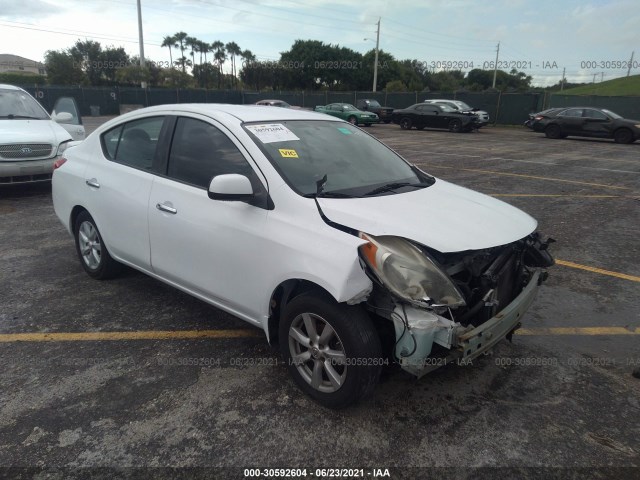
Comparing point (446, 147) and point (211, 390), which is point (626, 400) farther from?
point (446, 147)

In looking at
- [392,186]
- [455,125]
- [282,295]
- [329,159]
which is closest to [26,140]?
[329,159]

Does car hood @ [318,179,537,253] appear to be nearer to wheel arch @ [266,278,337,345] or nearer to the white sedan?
the white sedan

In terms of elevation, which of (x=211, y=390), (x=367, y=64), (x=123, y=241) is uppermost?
(x=367, y=64)

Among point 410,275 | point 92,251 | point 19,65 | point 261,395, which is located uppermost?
point 19,65

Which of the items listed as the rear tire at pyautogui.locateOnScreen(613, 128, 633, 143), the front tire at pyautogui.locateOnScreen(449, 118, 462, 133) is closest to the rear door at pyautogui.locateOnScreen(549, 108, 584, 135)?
the rear tire at pyautogui.locateOnScreen(613, 128, 633, 143)

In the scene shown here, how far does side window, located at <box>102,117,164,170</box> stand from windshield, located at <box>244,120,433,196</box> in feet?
3.30

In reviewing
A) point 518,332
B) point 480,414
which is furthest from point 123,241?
point 518,332

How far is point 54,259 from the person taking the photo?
17.2 ft

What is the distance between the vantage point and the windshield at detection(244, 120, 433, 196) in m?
3.12

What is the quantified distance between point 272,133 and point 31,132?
256 inches

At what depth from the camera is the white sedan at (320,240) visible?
98.3 inches

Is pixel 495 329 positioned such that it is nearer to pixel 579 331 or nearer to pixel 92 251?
pixel 579 331

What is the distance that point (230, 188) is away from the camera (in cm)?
285

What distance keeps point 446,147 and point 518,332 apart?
14.6 meters
